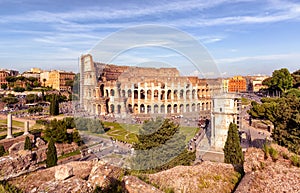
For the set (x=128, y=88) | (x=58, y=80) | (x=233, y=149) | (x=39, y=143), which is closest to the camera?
(x=233, y=149)

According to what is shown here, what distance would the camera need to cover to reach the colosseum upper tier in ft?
38.3

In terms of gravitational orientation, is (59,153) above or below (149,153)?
below

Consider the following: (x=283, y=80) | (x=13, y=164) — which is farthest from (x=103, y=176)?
(x=283, y=80)

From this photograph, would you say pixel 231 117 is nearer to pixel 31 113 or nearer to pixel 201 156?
pixel 201 156

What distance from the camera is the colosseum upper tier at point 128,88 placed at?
460 inches

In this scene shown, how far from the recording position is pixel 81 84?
11.2m

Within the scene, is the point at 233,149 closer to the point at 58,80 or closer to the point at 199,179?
the point at 199,179

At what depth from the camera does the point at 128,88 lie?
66.9 feet

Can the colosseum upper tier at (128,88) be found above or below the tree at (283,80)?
below

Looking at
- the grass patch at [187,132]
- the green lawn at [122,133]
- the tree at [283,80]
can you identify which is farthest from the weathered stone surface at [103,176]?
the tree at [283,80]

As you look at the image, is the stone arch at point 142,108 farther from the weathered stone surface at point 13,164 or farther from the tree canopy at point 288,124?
the weathered stone surface at point 13,164

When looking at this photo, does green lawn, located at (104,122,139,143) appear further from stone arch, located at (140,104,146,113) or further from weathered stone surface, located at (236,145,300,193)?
weathered stone surface, located at (236,145,300,193)

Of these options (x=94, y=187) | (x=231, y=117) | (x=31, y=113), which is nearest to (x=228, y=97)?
(x=231, y=117)

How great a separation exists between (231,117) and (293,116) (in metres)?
3.34
